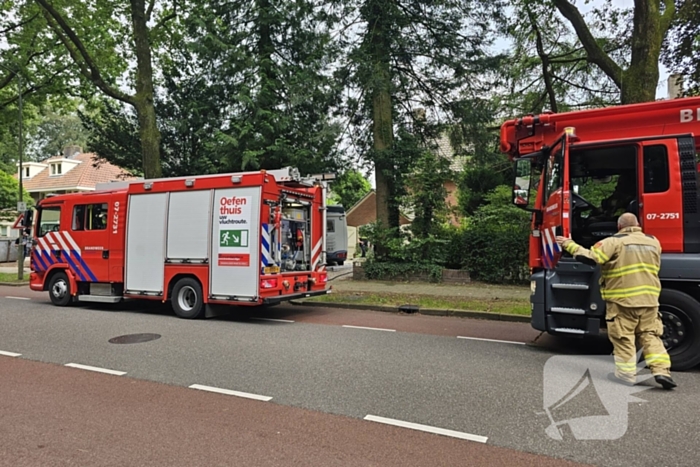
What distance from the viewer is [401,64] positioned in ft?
51.4

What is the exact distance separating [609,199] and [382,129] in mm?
9776

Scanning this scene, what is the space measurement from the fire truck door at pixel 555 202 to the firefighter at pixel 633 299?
780 millimetres

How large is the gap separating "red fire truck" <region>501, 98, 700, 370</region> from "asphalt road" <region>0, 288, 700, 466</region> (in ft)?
2.52

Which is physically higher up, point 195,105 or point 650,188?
point 195,105

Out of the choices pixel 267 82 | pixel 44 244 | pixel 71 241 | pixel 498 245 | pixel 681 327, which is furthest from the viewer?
pixel 267 82

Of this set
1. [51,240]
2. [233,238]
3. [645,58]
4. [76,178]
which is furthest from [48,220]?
[76,178]

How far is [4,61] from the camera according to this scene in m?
21.0

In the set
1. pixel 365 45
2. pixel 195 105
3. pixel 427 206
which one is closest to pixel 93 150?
pixel 195 105

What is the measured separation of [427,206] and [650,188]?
8.84 metres

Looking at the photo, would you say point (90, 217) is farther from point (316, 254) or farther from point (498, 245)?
point (498, 245)

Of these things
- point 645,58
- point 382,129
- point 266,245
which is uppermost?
point 645,58

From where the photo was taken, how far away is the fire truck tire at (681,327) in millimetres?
5711

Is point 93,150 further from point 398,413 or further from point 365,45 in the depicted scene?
point 398,413

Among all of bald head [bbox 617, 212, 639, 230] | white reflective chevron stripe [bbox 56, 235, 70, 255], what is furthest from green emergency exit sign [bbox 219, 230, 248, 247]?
bald head [bbox 617, 212, 639, 230]
